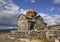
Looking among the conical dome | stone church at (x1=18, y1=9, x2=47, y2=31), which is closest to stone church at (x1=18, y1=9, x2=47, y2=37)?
stone church at (x1=18, y1=9, x2=47, y2=31)

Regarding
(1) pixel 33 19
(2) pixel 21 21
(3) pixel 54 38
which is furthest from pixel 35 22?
(3) pixel 54 38

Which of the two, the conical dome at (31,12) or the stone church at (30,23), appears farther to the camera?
the conical dome at (31,12)

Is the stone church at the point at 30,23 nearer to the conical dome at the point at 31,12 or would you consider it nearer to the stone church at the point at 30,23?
the stone church at the point at 30,23

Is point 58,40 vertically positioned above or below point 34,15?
below

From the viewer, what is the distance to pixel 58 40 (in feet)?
47.3

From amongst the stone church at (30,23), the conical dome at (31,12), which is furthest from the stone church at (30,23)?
the conical dome at (31,12)

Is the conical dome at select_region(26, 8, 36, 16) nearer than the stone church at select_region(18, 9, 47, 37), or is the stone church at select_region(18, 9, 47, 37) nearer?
the stone church at select_region(18, 9, 47, 37)

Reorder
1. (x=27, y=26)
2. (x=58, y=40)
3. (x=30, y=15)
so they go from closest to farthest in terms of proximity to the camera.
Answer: (x=58, y=40) < (x=27, y=26) < (x=30, y=15)

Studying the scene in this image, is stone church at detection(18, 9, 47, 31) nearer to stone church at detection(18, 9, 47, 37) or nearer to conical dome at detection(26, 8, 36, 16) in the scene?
stone church at detection(18, 9, 47, 37)

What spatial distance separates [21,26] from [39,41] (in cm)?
2592

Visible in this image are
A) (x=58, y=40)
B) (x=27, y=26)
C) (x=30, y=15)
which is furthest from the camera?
(x=30, y=15)

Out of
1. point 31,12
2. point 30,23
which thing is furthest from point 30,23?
point 31,12

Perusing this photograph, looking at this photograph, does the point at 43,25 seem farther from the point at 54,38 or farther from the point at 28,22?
the point at 54,38

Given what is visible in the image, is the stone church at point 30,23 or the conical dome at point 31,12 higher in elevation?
the conical dome at point 31,12
